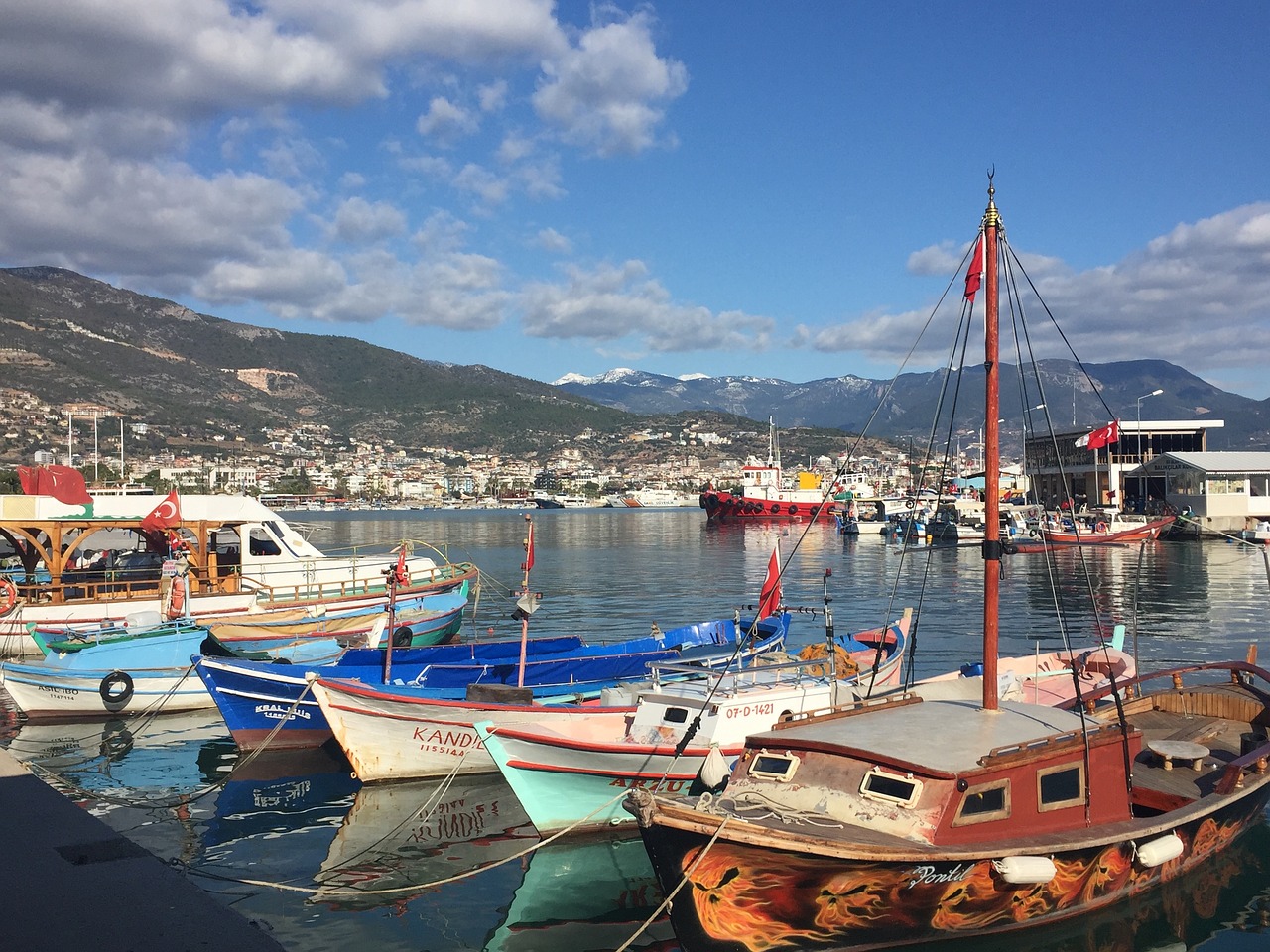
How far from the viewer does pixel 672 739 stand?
42.6ft

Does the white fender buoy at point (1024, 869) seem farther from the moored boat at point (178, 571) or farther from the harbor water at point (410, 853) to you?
the moored boat at point (178, 571)

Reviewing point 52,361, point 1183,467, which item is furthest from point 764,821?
point 52,361

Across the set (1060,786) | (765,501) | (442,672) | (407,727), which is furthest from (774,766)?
(765,501)

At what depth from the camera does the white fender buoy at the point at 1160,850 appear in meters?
10.1

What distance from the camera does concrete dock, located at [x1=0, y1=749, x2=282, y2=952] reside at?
771 centimetres

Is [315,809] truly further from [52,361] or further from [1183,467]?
[52,361]

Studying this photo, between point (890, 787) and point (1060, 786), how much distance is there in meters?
2.06

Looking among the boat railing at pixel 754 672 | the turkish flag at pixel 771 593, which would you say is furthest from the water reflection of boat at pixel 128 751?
the turkish flag at pixel 771 593

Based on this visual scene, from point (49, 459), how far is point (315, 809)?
27770mm

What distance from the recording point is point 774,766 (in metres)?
9.59

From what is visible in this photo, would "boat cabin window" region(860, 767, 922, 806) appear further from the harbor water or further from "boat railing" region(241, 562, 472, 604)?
"boat railing" region(241, 562, 472, 604)

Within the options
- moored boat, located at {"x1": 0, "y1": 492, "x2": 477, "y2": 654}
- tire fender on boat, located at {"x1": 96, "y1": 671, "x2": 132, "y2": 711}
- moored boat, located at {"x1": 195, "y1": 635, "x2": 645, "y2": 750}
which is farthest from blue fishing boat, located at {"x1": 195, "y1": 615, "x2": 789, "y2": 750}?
moored boat, located at {"x1": 0, "y1": 492, "x2": 477, "y2": 654}

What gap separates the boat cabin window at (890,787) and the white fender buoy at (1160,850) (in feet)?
10.7

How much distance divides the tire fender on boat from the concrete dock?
400 inches
